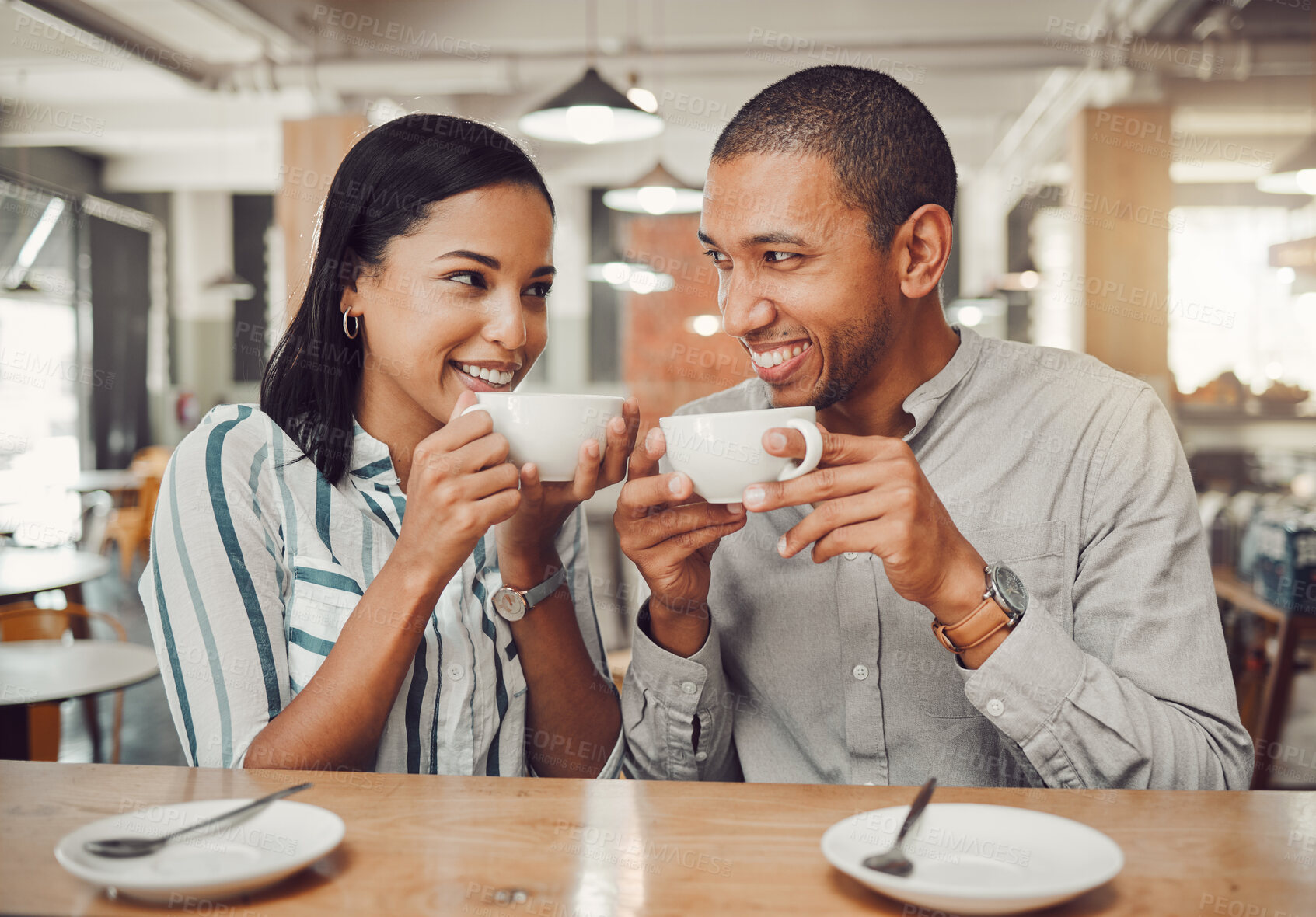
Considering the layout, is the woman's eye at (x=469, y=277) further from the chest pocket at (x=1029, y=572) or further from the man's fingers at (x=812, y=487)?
the chest pocket at (x=1029, y=572)

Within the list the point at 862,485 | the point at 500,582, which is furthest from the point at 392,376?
the point at 862,485

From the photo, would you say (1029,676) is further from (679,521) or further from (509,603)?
(509,603)

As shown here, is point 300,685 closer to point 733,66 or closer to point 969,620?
point 969,620

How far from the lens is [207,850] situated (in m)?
0.84

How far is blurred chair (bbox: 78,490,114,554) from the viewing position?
8.30m

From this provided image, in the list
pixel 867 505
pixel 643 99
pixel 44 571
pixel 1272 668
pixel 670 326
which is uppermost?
pixel 643 99

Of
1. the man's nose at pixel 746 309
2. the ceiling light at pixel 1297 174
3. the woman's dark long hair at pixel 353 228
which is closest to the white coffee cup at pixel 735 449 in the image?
the man's nose at pixel 746 309

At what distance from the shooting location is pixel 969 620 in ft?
3.69

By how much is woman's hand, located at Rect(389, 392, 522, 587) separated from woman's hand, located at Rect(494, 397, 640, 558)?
38 mm

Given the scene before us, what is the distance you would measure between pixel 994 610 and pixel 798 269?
1.83 feet

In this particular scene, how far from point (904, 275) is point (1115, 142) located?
18.4 ft

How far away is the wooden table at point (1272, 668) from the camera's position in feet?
10.8

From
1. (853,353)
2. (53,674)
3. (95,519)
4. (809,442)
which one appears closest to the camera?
(809,442)

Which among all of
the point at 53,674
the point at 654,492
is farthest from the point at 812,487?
the point at 53,674
